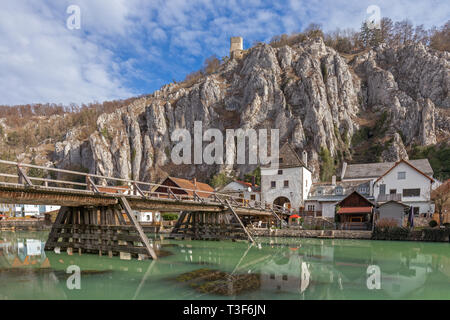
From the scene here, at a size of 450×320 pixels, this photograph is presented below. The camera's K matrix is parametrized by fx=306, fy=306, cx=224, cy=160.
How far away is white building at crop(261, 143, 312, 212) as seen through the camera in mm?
51156

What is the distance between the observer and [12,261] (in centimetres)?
1938

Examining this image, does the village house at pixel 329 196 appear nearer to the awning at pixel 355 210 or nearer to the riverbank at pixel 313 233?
the awning at pixel 355 210

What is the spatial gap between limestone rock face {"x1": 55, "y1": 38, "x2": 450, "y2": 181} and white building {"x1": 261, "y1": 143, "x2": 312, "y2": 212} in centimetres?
2146

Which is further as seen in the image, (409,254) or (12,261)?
(409,254)

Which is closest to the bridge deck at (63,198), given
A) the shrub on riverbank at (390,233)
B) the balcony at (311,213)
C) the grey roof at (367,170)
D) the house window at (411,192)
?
the shrub on riverbank at (390,233)

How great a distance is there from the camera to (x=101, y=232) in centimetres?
1997

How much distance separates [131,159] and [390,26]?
355 feet

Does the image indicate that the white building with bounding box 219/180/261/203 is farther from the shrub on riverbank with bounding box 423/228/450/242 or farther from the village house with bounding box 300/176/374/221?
the shrub on riverbank with bounding box 423/228/450/242

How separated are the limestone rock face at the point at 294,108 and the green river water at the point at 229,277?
55.9m

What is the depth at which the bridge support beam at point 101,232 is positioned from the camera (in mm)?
18469

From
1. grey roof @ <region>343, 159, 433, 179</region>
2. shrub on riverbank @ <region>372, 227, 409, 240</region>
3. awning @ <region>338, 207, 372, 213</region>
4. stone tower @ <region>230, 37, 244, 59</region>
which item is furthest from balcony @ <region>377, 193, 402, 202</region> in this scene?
stone tower @ <region>230, 37, 244, 59</region>

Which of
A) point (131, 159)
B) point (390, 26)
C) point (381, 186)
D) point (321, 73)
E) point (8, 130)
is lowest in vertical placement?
point (381, 186)

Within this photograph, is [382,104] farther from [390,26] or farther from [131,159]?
[131,159]
